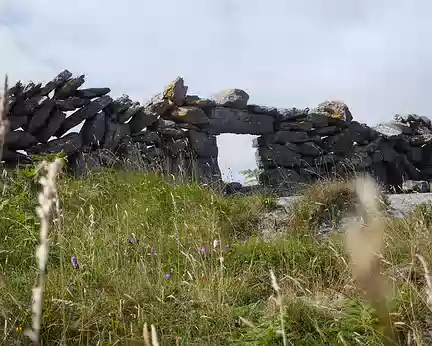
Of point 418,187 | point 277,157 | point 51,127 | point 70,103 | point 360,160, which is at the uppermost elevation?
point 70,103

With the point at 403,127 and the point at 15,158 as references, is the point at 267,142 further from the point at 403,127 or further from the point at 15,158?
the point at 15,158

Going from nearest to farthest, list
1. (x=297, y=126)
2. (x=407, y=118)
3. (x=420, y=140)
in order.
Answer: (x=297, y=126) < (x=420, y=140) < (x=407, y=118)

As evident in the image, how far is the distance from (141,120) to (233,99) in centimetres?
203

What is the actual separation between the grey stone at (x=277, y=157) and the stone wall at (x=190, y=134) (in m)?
0.02

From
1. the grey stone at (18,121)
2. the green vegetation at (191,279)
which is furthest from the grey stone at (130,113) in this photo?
the green vegetation at (191,279)

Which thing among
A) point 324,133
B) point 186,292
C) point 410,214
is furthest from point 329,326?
point 324,133

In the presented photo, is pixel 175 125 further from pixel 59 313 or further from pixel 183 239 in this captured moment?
pixel 59 313

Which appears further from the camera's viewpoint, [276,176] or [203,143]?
[276,176]

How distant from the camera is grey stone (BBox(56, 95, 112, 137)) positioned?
788 centimetres

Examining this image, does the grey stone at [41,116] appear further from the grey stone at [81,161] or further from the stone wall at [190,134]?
the grey stone at [81,161]

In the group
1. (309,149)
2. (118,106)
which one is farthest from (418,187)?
(118,106)

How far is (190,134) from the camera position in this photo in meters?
8.94

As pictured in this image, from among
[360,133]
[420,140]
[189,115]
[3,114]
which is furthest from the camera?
[420,140]

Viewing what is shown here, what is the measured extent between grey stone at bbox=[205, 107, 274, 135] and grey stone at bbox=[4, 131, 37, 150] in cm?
329
